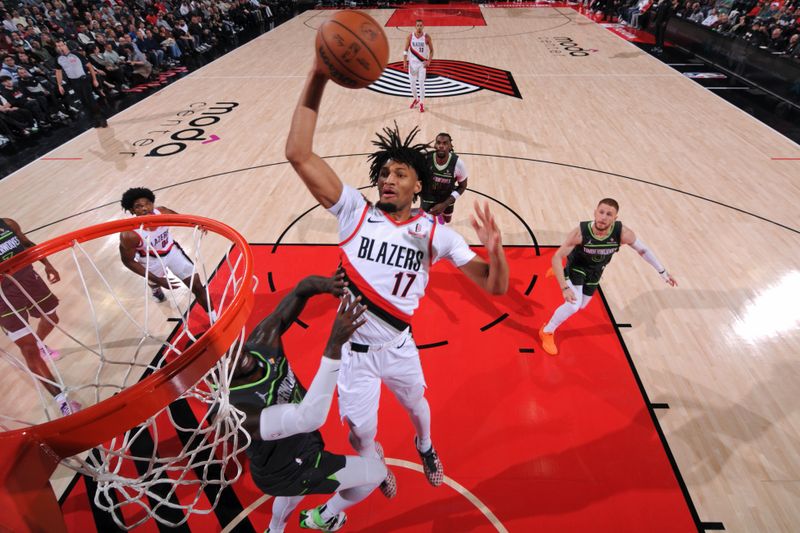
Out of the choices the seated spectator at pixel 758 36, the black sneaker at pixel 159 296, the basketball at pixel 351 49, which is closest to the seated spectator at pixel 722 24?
the seated spectator at pixel 758 36

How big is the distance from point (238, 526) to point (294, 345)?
165cm

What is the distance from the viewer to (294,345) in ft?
14.2

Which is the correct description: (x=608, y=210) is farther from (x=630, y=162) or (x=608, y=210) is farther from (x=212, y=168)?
(x=212, y=168)

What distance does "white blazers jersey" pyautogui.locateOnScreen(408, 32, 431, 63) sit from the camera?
920 centimetres

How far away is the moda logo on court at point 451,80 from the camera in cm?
1127

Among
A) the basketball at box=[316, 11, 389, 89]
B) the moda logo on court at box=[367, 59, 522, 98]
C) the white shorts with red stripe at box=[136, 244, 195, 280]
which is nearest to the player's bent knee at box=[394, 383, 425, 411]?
the basketball at box=[316, 11, 389, 89]

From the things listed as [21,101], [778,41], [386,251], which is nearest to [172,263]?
[386,251]

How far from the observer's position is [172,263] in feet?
14.2

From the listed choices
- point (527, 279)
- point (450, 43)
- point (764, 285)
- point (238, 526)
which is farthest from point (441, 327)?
point (450, 43)

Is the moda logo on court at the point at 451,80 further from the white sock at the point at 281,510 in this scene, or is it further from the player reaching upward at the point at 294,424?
the white sock at the point at 281,510

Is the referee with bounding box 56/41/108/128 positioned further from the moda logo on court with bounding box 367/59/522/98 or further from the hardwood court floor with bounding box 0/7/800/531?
the moda logo on court with bounding box 367/59/522/98

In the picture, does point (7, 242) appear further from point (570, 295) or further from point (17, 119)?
point (17, 119)

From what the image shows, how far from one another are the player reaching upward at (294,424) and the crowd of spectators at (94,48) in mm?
9858

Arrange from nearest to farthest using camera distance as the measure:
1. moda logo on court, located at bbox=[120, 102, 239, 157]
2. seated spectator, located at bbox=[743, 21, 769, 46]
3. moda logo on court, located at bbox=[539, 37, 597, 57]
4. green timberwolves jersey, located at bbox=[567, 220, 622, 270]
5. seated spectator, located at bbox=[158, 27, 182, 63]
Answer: green timberwolves jersey, located at bbox=[567, 220, 622, 270], moda logo on court, located at bbox=[120, 102, 239, 157], seated spectator, located at bbox=[743, 21, 769, 46], seated spectator, located at bbox=[158, 27, 182, 63], moda logo on court, located at bbox=[539, 37, 597, 57]
